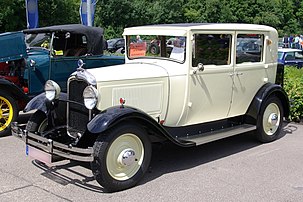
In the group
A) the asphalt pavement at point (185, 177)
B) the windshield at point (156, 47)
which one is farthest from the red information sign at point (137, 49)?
the asphalt pavement at point (185, 177)

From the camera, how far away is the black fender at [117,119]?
13.7ft

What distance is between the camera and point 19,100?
6984 mm

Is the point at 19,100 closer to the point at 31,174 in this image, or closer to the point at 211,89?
the point at 31,174

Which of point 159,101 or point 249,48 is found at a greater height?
point 249,48

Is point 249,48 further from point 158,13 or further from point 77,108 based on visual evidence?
point 158,13

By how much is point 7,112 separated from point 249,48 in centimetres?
418

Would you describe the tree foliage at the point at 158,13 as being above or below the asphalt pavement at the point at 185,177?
above

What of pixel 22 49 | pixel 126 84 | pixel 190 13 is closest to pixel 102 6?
pixel 190 13

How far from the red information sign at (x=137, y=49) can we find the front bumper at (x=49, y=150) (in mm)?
1966

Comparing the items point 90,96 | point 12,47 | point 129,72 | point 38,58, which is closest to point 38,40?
point 38,58

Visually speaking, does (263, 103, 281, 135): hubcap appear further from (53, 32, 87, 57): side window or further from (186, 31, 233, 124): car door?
(53, 32, 87, 57): side window

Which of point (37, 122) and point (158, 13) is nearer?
point (37, 122)

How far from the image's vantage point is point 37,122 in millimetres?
5289

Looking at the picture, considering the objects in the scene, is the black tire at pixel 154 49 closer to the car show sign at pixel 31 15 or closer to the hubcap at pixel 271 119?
the hubcap at pixel 271 119
